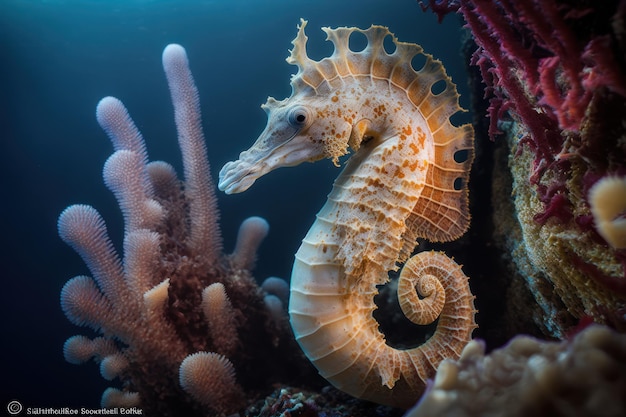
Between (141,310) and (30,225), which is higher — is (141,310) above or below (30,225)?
below

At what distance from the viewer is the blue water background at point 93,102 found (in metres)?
5.12

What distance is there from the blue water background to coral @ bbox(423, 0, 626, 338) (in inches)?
138

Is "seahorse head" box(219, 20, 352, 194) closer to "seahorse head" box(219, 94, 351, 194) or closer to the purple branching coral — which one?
Answer: "seahorse head" box(219, 94, 351, 194)

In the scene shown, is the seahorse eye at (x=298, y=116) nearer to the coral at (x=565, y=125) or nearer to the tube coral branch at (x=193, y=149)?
the coral at (x=565, y=125)

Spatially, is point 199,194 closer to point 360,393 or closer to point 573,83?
point 360,393

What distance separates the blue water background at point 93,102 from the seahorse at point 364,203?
3281 mm

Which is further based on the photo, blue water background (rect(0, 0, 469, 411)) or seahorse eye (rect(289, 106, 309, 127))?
blue water background (rect(0, 0, 469, 411))

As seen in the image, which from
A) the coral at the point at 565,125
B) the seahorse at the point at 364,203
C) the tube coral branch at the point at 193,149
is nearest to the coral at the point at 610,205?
the coral at the point at 565,125

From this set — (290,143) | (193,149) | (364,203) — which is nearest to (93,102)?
(193,149)

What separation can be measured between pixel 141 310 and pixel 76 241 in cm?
78

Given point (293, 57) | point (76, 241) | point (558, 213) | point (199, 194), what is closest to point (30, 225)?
point (76, 241)

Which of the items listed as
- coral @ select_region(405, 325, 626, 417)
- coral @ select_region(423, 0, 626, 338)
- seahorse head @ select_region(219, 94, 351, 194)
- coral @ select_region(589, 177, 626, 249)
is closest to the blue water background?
coral @ select_region(423, 0, 626, 338)

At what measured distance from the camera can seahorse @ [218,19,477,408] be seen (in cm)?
211

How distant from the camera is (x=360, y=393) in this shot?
2258 millimetres
